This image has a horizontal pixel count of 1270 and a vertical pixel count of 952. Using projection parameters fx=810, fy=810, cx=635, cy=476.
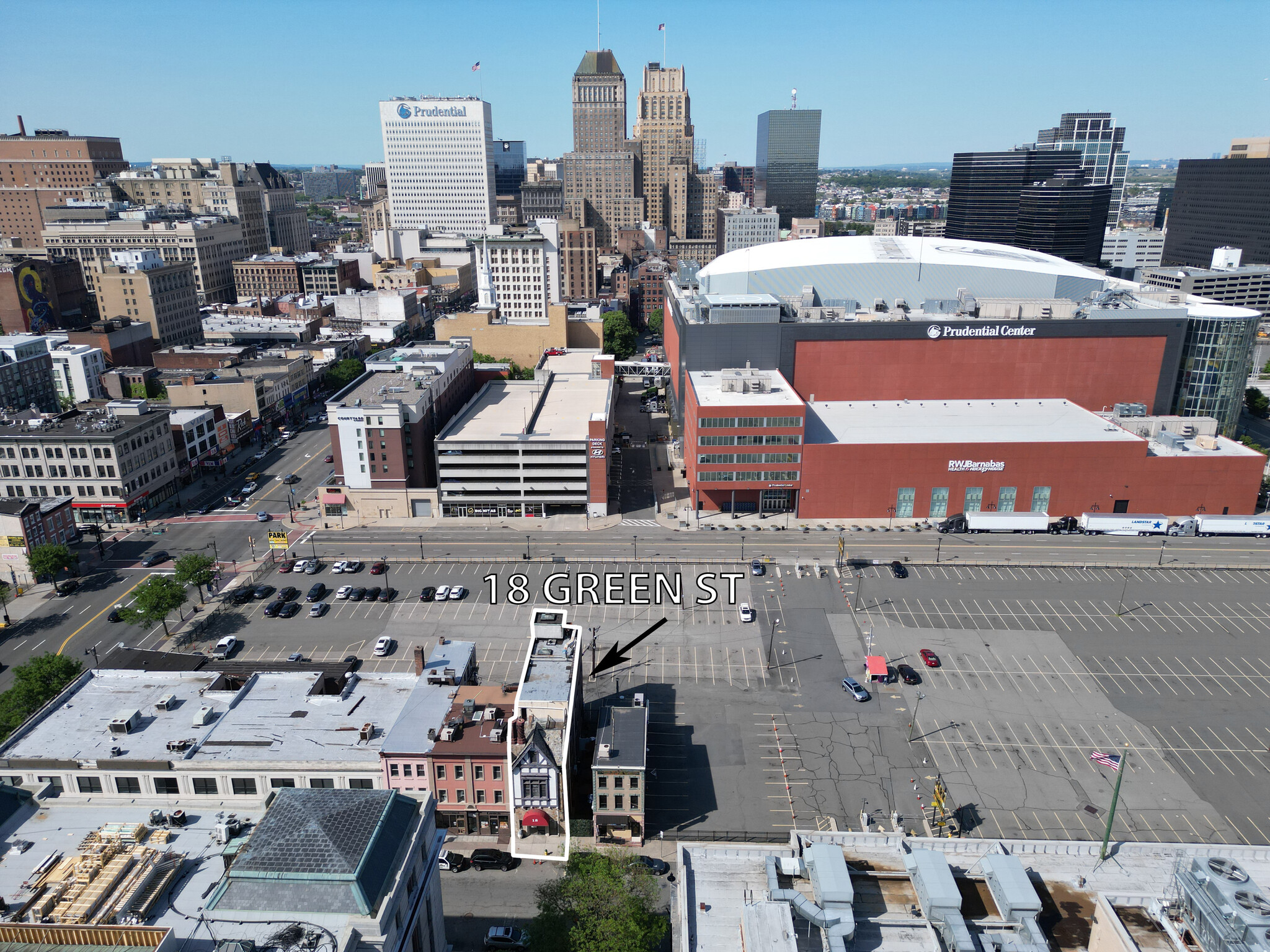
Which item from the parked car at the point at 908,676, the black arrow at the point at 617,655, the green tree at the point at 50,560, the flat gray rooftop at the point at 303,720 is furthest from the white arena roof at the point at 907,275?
the green tree at the point at 50,560

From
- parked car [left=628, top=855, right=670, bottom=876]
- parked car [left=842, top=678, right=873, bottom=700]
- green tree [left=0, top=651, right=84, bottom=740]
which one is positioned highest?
green tree [left=0, top=651, right=84, bottom=740]

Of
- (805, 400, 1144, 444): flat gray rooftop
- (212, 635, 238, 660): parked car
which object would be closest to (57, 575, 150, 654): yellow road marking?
(212, 635, 238, 660): parked car

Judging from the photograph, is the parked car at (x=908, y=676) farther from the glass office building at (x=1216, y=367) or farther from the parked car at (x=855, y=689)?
the glass office building at (x=1216, y=367)

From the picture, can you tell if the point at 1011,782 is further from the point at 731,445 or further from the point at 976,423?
the point at 976,423

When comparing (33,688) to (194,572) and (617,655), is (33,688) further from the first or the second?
(617,655)

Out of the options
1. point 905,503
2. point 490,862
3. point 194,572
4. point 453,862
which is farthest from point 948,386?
point 194,572

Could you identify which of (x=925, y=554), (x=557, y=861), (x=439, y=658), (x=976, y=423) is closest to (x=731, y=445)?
(x=925, y=554)

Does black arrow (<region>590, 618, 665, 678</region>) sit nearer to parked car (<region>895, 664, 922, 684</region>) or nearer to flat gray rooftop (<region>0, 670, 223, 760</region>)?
parked car (<region>895, 664, 922, 684</region>)
